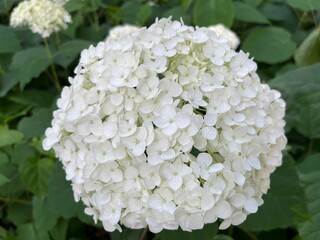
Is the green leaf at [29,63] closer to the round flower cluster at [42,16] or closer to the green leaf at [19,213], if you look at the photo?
the round flower cluster at [42,16]

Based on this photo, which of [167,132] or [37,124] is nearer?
[167,132]

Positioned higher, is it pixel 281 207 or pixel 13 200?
pixel 281 207

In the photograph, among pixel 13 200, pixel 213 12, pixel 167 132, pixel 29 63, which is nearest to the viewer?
pixel 167 132

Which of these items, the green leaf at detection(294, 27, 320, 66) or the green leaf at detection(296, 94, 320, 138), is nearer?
the green leaf at detection(296, 94, 320, 138)

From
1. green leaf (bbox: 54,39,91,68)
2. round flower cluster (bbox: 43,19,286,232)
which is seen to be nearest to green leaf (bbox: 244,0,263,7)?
green leaf (bbox: 54,39,91,68)

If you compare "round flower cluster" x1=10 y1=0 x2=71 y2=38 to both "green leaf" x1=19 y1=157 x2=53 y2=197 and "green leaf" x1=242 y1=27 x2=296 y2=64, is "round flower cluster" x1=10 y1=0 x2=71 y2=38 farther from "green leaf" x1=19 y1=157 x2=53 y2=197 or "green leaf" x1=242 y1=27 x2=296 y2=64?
"green leaf" x1=242 y1=27 x2=296 y2=64

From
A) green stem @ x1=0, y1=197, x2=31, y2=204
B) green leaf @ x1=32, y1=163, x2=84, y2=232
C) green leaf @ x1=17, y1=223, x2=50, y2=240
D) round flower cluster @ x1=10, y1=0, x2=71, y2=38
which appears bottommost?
green stem @ x1=0, y1=197, x2=31, y2=204

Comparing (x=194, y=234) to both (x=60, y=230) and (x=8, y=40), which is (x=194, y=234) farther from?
(x=8, y=40)

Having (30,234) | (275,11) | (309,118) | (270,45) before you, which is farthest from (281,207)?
(275,11)

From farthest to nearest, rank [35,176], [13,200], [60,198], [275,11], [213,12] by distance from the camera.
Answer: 1. [275,11]
2. [213,12]
3. [13,200]
4. [35,176]
5. [60,198]
